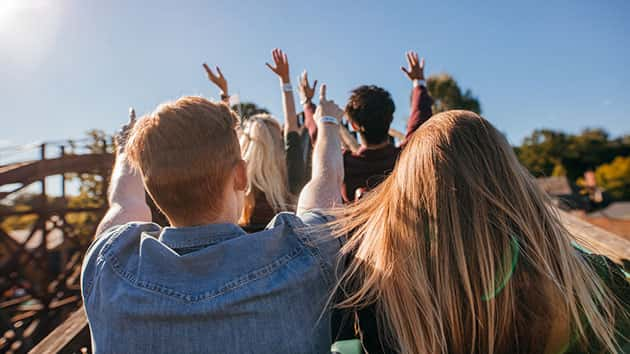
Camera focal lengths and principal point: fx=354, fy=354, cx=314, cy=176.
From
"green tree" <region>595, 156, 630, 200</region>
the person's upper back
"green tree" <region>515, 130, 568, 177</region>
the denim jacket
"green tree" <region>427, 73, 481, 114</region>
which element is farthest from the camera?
"green tree" <region>515, 130, 568, 177</region>

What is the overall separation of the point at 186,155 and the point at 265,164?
1266mm

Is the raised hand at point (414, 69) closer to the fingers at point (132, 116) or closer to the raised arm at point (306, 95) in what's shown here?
the raised arm at point (306, 95)

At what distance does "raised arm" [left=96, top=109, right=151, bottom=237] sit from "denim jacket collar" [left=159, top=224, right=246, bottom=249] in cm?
44

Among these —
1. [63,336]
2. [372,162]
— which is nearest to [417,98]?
[372,162]

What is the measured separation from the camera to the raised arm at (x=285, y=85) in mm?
2433

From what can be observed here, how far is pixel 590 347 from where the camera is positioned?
2.95 feet

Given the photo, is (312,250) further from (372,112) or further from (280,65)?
(280,65)

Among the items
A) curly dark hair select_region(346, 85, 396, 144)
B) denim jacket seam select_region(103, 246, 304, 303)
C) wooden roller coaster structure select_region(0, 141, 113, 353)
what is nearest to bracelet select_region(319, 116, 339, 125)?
curly dark hair select_region(346, 85, 396, 144)

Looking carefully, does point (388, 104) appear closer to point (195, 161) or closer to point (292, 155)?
point (292, 155)

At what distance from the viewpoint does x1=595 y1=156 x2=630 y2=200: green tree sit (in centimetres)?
5212

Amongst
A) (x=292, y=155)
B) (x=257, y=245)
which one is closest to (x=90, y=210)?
(x=292, y=155)

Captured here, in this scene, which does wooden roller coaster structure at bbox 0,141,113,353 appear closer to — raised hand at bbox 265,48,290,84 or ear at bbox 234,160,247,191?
raised hand at bbox 265,48,290,84

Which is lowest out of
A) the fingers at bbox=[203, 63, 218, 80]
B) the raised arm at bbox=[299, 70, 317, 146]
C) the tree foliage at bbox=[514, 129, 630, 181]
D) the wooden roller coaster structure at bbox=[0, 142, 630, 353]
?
the tree foliage at bbox=[514, 129, 630, 181]

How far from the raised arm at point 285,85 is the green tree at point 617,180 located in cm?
6553
